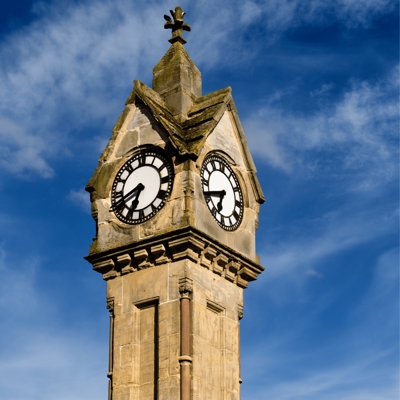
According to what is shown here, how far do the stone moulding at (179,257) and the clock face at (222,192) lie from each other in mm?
1098

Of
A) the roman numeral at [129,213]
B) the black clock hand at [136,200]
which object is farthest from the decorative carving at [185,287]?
the black clock hand at [136,200]

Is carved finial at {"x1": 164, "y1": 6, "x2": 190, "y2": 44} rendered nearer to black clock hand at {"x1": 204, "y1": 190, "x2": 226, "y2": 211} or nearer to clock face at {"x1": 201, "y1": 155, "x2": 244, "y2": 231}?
clock face at {"x1": 201, "y1": 155, "x2": 244, "y2": 231}

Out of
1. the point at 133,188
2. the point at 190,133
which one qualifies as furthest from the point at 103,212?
the point at 190,133

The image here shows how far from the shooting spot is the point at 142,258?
33469mm

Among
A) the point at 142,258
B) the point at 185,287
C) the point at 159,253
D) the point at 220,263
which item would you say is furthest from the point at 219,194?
the point at 185,287

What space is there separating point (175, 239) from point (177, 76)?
630 centimetres

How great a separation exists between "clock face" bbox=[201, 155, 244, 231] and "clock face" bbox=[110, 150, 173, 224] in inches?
47.2

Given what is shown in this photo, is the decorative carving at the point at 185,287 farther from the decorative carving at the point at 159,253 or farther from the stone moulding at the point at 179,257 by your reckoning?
the decorative carving at the point at 159,253

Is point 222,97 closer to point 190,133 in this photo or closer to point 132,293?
point 190,133

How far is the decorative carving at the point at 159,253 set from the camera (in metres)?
33.1

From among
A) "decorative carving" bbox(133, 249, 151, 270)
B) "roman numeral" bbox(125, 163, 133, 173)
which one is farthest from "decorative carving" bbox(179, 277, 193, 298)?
"roman numeral" bbox(125, 163, 133, 173)

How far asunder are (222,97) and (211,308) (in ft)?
22.4

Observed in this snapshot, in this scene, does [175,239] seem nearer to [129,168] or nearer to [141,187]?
[141,187]

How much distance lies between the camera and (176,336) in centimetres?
3203
